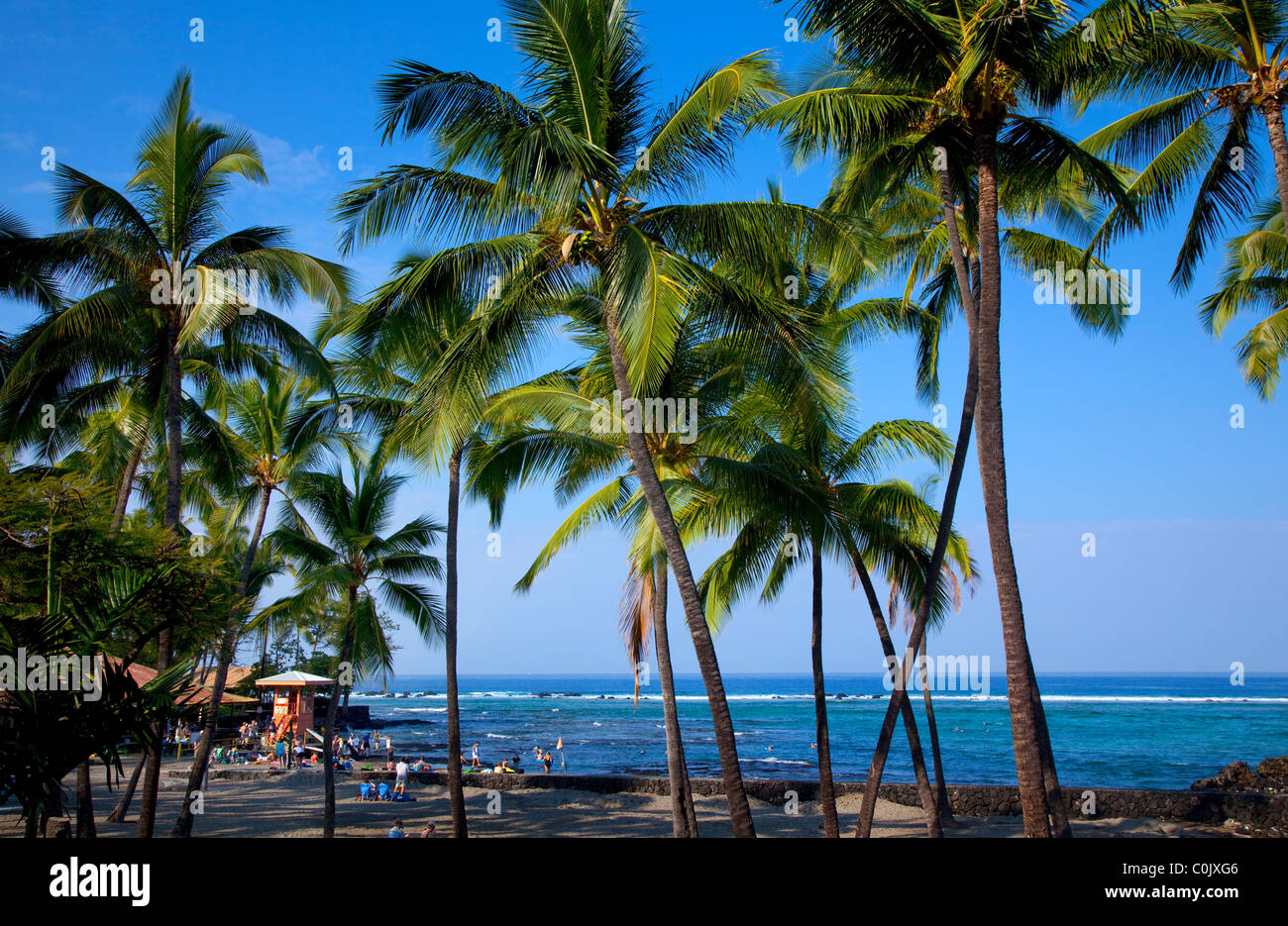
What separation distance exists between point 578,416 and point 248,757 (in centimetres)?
3086

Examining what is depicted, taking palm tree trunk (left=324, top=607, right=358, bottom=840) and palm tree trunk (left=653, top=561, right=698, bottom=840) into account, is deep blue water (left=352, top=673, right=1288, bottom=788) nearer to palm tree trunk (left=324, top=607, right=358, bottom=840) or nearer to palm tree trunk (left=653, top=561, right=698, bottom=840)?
palm tree trunk (left=324, top=607, right=358, bottom=840)

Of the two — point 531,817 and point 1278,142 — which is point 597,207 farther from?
point 531,817

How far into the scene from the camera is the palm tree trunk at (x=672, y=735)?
1349 cm

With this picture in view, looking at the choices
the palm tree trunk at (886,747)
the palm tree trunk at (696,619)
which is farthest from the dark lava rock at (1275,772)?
the palm tree trunk at (696,619)

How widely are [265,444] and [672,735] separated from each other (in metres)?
11.3

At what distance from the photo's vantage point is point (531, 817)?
20.2m

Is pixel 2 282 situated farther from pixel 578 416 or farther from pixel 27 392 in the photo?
pixel 578 416

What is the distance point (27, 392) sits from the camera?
15.2m

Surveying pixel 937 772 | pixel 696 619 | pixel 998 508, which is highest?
pixel 998 508

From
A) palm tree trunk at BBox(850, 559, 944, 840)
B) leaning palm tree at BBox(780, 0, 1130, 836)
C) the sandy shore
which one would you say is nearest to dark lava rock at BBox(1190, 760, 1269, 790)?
the sandy shore

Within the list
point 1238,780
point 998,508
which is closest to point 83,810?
point 998,508

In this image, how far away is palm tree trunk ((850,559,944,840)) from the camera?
38.7ft

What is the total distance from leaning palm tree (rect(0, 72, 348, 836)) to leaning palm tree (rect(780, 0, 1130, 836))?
361 inches

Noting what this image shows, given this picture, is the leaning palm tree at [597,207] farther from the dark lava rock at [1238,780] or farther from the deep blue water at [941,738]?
the dark lava rock at [1238,780]
